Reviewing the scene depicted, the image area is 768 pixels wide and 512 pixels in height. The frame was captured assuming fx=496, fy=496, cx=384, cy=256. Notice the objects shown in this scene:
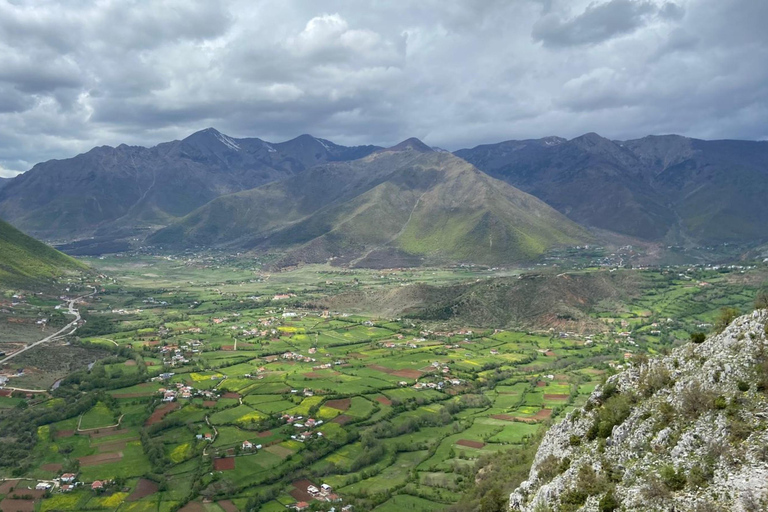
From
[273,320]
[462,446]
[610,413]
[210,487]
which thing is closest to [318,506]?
[210,487]

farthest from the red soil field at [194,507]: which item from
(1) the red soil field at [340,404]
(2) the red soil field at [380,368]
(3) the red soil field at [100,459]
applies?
(2) the red soil field at [380,368]

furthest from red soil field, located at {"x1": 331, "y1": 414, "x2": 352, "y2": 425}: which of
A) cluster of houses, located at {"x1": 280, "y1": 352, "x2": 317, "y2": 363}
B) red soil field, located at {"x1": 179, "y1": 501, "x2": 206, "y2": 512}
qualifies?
cluster of houses, located at {"x1": 280, "y1": 352, "x2": 317, "y2": 363}

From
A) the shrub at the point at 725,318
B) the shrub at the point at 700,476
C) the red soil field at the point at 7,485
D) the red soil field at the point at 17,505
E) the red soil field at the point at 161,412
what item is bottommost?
the red soil field at the point at 17,505

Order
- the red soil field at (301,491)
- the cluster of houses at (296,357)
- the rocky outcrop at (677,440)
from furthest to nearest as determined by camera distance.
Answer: the cluster of houses at (296,357)
the red soil field at (301,491)
the rocky outcrop at (677,440)

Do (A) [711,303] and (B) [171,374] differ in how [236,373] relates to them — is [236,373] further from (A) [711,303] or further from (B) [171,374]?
(A) [711,303]

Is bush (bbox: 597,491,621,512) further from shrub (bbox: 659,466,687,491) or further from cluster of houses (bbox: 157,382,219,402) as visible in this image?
cluster of houses (bbox: 157,382,219,402)

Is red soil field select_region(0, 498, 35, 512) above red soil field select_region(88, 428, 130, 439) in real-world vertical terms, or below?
below

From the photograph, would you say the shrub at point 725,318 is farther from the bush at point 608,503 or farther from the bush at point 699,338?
the bush at point 608,503
